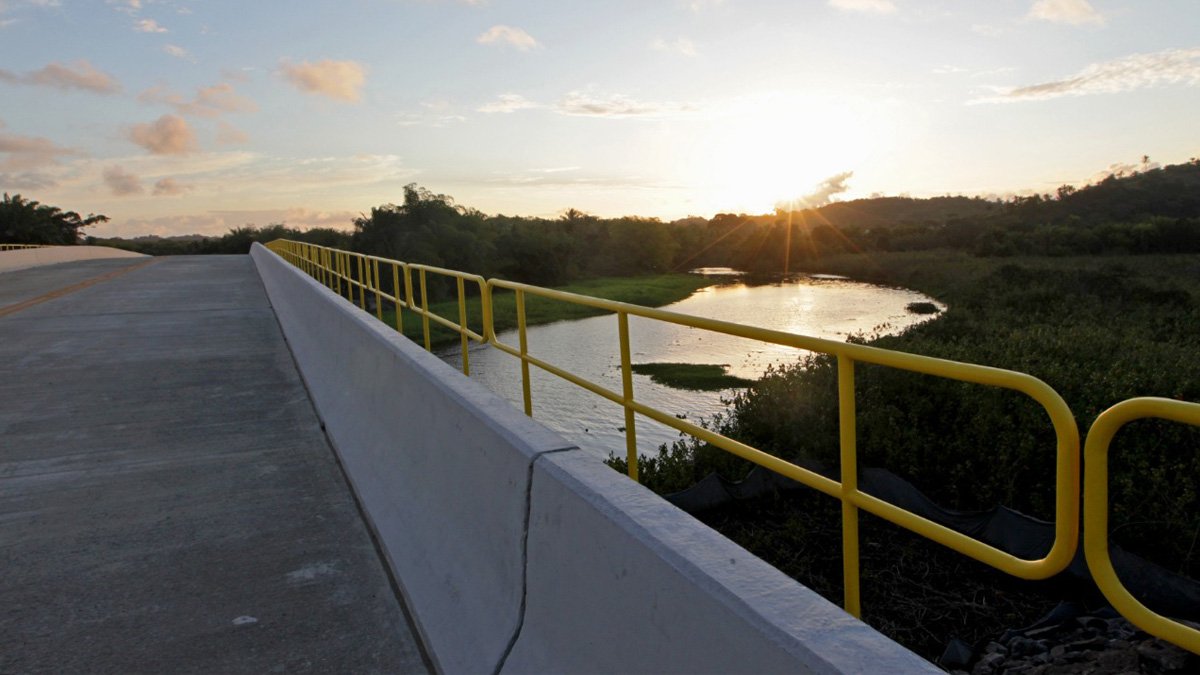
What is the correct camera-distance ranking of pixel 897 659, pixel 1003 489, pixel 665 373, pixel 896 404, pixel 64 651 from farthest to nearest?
1. pixel 665 373
2. pixel 896 404
3. pixel 1003 489
4. pixel 64 651
5. pixel 897 659

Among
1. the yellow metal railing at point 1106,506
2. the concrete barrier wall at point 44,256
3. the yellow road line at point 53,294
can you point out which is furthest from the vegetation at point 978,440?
the concrete barrier wall at point 44,256

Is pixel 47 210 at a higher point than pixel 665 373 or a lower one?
higher

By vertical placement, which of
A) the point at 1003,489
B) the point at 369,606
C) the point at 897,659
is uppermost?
the point at 897,659

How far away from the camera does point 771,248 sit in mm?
105562

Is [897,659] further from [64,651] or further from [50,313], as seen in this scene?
[50,313]

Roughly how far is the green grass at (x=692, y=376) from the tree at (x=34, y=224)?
7858 centimetres

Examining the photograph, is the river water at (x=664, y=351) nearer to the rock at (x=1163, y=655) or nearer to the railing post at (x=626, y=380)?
the rock at (x=1163, y=655)

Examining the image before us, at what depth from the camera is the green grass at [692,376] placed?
103 ft

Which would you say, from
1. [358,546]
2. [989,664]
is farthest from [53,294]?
[989,664]

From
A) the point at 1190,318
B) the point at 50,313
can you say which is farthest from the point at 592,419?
the point at 1190,318


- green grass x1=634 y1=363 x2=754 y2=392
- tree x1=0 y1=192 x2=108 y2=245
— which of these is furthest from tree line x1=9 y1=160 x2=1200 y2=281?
green grass x1=634 y1=363 x2=754 y2=392

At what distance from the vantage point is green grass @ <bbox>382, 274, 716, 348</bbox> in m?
53.0

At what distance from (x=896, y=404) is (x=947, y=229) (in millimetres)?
95942

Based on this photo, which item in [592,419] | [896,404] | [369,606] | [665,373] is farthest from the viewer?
[665,373]
